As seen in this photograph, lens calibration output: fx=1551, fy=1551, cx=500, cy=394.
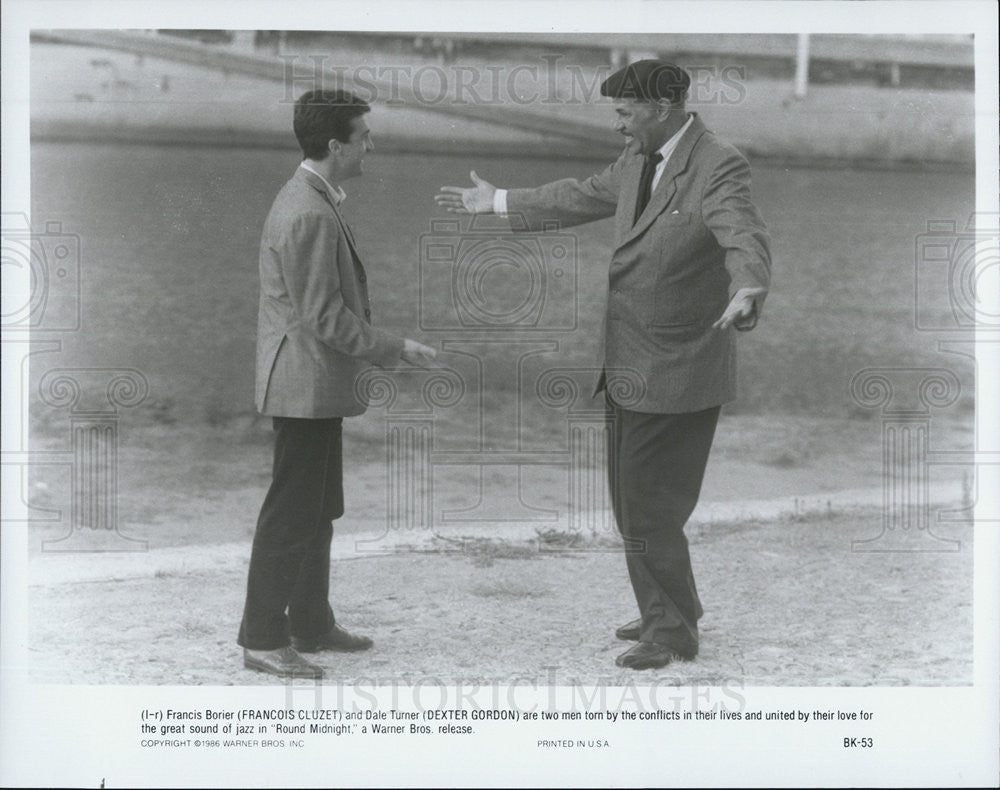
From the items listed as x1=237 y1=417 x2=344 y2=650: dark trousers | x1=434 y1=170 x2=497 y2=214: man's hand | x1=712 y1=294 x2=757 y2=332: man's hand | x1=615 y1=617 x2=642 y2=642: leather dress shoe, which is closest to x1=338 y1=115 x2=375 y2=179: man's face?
x1=434 y1=170 x2=497 y2=214: man's hand

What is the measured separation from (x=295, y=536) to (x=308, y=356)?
2.07 feet

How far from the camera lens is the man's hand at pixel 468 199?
569 cm

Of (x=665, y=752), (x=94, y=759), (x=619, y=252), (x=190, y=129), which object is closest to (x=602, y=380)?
(x=619, y=252)

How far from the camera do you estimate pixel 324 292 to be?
5125mm

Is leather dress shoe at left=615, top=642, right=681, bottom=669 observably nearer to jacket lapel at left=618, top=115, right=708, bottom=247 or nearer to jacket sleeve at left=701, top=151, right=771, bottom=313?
jacket sleeve at left=701, top=151, right=771, bottom=313

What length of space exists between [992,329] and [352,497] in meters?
2.49

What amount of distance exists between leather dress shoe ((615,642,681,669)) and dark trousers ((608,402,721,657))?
22mm

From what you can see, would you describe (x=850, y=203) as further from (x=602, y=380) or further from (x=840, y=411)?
(x=602, y=380)

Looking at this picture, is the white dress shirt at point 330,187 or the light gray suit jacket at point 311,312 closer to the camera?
the light gray suit jacket at point 311,312

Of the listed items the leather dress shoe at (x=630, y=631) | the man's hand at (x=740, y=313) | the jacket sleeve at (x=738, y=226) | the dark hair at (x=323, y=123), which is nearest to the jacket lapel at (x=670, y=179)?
the jacket sleeve at (x=738, y=226)

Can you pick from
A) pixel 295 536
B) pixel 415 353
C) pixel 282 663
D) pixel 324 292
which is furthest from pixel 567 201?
pixel 282 663

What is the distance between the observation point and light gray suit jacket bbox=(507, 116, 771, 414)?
524 cm

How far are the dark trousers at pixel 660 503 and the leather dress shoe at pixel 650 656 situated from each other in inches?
0.9

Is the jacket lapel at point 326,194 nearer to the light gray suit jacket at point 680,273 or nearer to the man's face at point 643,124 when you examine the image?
the light gray suit jacket at point 680,273
